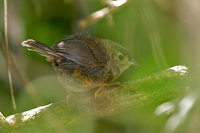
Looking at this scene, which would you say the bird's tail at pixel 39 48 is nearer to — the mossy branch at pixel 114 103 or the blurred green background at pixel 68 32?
the mossy branch at pixel 114 103

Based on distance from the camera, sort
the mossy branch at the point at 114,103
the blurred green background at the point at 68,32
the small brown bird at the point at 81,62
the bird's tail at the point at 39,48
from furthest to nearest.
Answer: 1. the blurred green background at the point at 68,32
2. the small brown bird at the point at 81,62
3. the mossy branch at the point at 114,103
4. the bird's tail at the point at 39,48

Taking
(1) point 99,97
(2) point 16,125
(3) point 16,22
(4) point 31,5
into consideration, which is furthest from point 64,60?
(4) point 31,5

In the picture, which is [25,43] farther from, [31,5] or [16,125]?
[31,5]

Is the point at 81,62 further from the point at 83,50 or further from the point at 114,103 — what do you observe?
the point at 114,103

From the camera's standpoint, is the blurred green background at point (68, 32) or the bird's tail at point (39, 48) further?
the blurred green background at point (68, 32)

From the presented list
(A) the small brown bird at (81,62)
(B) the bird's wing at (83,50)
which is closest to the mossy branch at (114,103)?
(A) the small brown bird at (81,62)

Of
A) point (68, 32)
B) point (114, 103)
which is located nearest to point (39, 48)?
point (114, 103)
